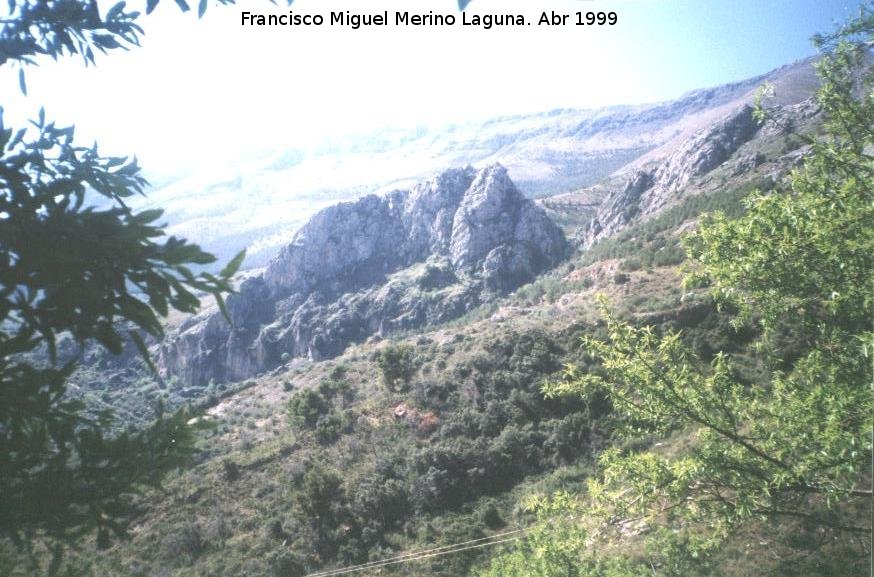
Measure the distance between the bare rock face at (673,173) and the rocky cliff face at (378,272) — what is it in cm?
1216

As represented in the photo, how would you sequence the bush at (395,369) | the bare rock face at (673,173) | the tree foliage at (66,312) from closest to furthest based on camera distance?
the tree foliage at (66,312) → the bush at (395,369) → the bare rock face at (673,173)

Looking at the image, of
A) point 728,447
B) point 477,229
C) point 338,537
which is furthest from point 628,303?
point 477,229

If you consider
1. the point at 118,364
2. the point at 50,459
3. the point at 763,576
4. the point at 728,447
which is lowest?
the point at 118,364

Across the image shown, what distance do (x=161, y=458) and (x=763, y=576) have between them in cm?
1302

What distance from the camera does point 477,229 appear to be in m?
99.3

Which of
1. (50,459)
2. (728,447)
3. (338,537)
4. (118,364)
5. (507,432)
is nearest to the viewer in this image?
(50,459)

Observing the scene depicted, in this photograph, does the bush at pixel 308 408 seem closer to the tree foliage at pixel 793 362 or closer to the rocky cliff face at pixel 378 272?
the tree foliage at pixel 793 362

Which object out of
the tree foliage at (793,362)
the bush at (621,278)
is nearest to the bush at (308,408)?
the bush at (621,278)

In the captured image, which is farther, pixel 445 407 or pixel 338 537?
pixel 445 407

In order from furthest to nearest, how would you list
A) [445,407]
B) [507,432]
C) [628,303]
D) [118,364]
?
[118,364] < [628,303] < [445,407] < [507,432]

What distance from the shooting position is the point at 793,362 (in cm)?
565

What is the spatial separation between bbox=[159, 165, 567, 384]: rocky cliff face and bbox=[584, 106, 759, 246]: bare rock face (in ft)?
39.9

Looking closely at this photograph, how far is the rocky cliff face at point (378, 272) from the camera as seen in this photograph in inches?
3686

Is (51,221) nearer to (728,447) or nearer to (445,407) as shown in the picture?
(728,447)
